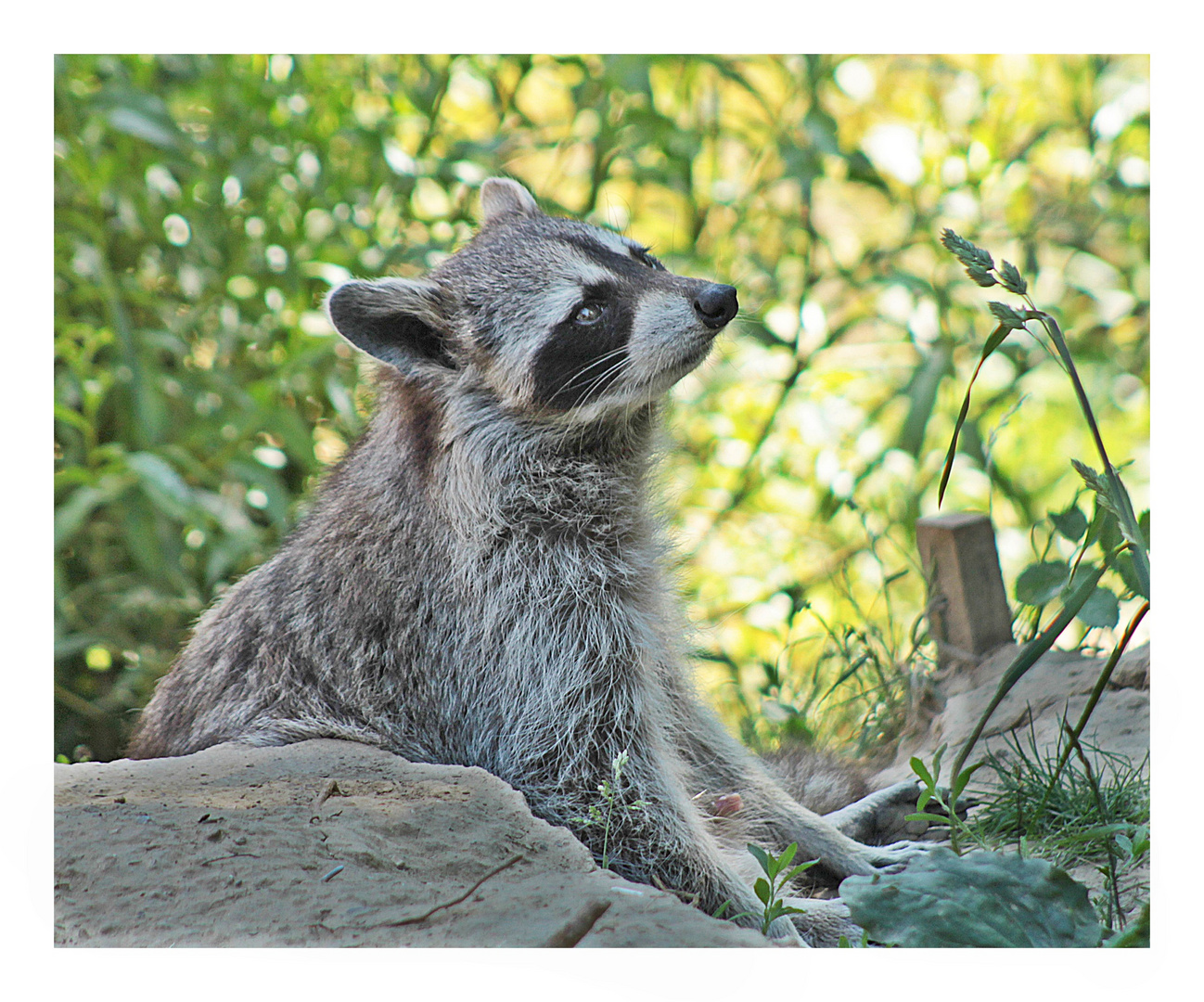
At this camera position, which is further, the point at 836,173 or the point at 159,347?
the point at 836,173

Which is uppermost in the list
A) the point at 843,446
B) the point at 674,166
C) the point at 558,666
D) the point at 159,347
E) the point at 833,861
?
the point at 674,166

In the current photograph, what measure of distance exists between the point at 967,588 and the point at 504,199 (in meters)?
2.41

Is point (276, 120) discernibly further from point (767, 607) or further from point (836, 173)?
point (767, 607)

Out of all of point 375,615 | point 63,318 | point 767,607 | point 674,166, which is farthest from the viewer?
point 767,607

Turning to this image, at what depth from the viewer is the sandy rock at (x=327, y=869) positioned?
8.85 feet

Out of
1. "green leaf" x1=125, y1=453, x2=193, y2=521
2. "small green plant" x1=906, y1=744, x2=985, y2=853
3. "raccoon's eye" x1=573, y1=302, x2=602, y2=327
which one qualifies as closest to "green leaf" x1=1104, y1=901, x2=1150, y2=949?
"small green plant" x1=906, y1=744, x2=985, y2=853

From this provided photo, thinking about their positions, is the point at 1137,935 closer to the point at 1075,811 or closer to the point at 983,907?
the point at 983,907

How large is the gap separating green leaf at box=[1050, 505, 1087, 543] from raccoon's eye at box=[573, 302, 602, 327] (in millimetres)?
1747

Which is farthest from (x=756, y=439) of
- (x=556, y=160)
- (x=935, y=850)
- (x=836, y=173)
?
(x=935, y=850)


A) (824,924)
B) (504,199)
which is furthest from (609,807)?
Result: (504,199)

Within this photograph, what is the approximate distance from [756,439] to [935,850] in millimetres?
3456

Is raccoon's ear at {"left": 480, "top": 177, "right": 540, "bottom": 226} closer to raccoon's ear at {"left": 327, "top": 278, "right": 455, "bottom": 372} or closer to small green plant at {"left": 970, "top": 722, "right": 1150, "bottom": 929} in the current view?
raccoon's ear at {"left": 327, "top": 278, "right": 455, "bottom": 372}

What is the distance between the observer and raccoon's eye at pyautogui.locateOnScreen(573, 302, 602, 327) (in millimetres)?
3617

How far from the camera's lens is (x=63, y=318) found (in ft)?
16.4
